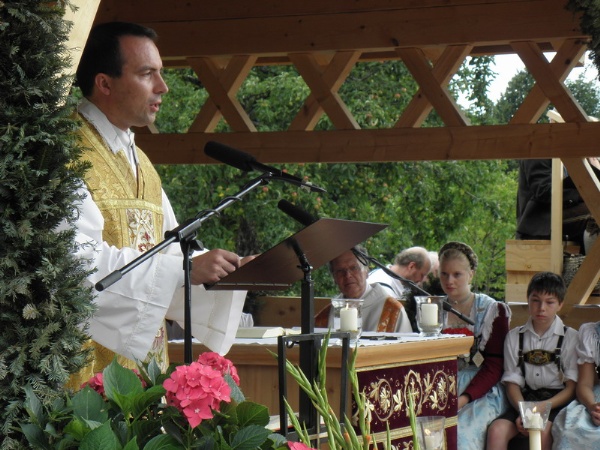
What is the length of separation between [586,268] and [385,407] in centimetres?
387

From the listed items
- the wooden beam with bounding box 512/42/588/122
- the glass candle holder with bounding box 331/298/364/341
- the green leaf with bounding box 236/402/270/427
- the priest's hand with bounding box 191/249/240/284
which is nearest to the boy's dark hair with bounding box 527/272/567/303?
the wooden beam with bounding box 512/42/588/122

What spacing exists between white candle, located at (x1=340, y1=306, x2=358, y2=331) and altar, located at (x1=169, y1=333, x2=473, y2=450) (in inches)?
3.7

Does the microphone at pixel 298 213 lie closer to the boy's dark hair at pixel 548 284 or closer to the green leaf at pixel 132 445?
the green leaf at pixel 132 445

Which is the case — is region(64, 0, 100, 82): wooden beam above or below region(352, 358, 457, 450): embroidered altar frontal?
above

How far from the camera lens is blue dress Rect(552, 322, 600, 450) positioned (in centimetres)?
610

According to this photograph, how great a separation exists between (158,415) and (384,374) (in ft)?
7.35

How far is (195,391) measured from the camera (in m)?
2.39

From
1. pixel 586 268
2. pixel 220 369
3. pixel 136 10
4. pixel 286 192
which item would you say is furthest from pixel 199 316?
pixel 286 192

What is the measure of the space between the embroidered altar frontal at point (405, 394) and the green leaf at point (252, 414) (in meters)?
1.87

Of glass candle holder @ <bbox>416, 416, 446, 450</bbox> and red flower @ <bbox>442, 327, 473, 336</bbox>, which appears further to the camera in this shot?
red flower @ <bbox>442, 327, 473, 336</bbox>

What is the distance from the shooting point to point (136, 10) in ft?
24.0

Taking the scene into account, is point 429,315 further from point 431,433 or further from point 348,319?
point 431,433

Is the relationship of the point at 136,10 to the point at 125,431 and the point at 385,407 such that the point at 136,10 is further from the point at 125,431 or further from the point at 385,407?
the point at 125,431

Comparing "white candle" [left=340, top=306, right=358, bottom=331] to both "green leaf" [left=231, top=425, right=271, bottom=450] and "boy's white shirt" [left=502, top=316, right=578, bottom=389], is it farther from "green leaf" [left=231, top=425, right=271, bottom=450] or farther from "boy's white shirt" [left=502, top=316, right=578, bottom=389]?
"boy's white shirt" [left=502, top=316, right=578, bottom=389]
